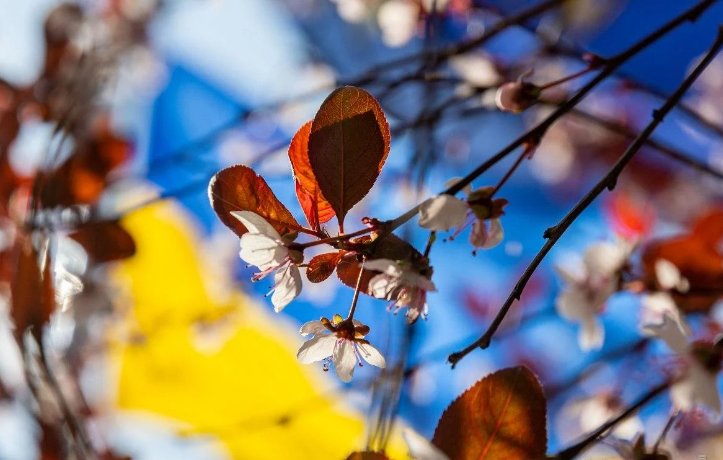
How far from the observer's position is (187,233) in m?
1.60

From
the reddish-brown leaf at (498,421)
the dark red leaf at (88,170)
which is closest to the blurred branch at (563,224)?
the reddish-brown leaf at (498,421)

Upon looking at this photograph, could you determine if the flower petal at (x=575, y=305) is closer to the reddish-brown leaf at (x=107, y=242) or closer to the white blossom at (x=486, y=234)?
the white blossom at (x=486, y=234)

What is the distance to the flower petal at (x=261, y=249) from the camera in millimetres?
309

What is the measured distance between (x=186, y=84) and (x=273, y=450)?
2.74 ft

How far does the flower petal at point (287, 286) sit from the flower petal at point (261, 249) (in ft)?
0.04

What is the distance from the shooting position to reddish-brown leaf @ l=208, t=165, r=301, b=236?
0.32m

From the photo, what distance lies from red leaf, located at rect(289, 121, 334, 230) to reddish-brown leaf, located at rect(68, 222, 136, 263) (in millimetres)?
285

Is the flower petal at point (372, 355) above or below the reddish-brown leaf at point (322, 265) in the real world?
below

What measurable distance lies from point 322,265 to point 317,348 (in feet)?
0.14

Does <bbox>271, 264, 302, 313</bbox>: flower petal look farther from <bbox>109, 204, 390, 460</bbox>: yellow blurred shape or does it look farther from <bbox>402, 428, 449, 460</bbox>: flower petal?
<bbox>109, 204, 390, 460</bbox>: yellow blurred shape

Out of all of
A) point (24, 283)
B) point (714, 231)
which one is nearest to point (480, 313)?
point (714, 231)

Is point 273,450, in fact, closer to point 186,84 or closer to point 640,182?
point 186,84

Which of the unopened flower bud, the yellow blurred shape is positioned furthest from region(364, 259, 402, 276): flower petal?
the yellow blurred shape

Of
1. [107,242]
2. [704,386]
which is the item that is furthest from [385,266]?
[107,242]
